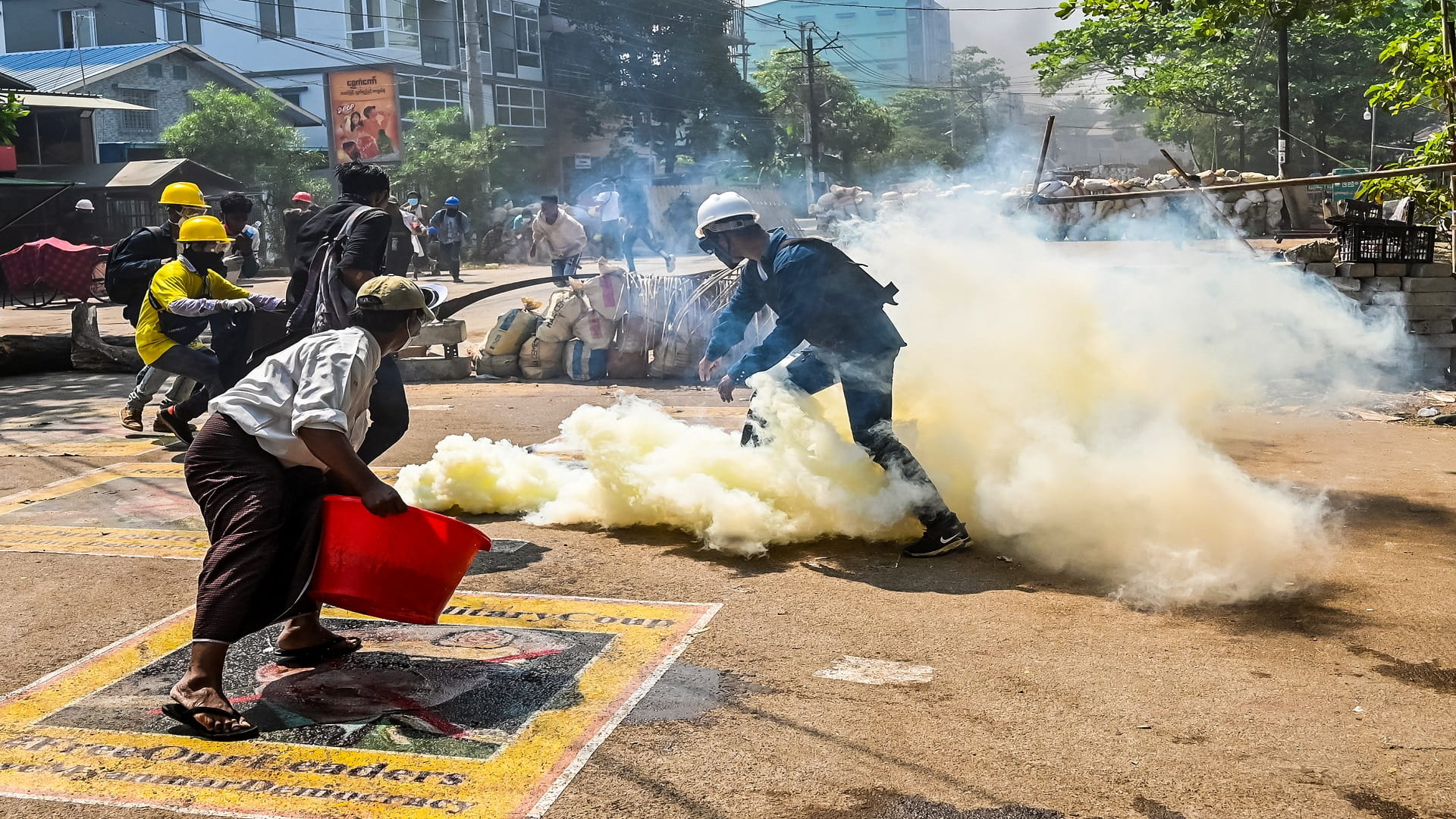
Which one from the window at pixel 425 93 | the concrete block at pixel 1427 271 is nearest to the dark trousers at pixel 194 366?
the concrete block at pixel 1427 271

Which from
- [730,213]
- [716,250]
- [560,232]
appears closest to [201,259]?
[716,250]

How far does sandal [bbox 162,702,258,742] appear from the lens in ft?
11.0

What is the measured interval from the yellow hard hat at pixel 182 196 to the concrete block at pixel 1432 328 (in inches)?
385

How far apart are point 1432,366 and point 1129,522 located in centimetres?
706

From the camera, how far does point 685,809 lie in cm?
300

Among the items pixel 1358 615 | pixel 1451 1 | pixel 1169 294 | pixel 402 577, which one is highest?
pixel 1451 1

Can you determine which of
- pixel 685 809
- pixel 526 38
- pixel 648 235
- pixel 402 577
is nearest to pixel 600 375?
pixel 402 577

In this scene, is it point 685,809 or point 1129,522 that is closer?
point 685,809

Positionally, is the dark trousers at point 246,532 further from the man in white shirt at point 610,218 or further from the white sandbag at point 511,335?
the man in white shirt at point 610,218

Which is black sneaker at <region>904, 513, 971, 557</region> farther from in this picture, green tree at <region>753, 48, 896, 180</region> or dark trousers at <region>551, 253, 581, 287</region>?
green tree at <region>753, 48, 896, 180</region>

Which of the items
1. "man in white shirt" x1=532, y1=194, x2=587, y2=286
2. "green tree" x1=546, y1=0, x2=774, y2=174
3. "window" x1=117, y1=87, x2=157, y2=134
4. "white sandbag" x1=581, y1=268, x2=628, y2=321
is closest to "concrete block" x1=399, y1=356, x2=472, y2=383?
"white sandbag" x1=581, y1=268, x2=628, y2=321

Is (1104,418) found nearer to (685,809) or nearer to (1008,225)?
(1008,225)

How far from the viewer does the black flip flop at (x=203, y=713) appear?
11.0 feet

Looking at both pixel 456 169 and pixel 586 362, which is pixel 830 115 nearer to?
pixel 456 169
